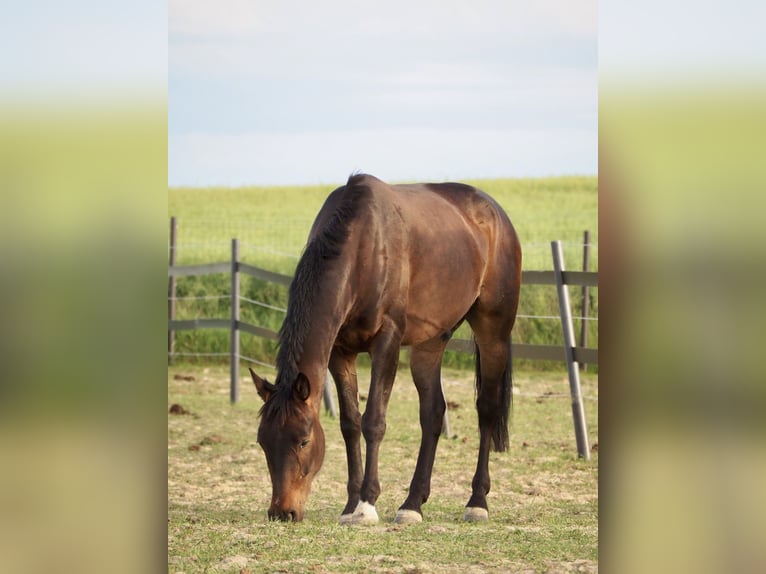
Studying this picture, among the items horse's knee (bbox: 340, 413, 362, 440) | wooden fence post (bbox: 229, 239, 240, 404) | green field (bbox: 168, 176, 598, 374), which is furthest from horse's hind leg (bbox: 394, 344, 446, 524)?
wooden fence post (bbox: 229, 239, 240, 404)

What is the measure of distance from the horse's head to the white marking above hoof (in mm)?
547

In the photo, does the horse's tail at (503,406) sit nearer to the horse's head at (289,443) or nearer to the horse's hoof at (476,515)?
the horse's hoof at (476,515)

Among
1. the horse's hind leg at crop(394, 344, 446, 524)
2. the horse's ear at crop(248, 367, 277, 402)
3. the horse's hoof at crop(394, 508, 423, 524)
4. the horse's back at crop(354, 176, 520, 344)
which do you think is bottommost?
the horse's hoof at crop(394, 508, 423, 524)

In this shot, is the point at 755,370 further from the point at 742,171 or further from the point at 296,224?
the point at 296,224

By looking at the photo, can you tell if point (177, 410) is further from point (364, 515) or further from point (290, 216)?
point (290, 216)

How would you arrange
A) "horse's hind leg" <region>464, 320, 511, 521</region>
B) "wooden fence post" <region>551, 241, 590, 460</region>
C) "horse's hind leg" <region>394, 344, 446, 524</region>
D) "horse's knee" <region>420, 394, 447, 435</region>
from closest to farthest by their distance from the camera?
"horse's hind leg" <region>394, 344, 446, 524</region>, "horse's knee" <region>420, 394, 447, 435</region>, "horse's hind leg" <region>464, 320, 511, 521</region>, "wooden fence post" <region>551, 241, 590, 460</region>

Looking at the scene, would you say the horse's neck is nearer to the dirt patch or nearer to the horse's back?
the horse's back

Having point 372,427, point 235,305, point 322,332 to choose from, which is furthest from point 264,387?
point 235,305

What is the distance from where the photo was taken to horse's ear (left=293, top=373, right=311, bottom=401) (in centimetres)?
435

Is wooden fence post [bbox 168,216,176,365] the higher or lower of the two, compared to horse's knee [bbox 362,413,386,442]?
higher

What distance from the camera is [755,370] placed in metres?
2.18

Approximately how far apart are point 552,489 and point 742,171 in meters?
4.08

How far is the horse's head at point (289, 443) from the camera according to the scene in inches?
171

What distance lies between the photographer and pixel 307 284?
15.6 ft
